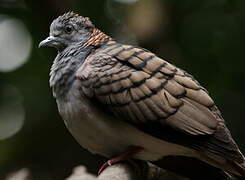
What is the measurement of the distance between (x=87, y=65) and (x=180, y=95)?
0.63 meters

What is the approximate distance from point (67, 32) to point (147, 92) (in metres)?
0.90

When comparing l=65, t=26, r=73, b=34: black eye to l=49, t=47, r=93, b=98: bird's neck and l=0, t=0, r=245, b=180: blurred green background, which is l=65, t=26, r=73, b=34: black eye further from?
l=0, t=0, r=245, b=180: blurred green background

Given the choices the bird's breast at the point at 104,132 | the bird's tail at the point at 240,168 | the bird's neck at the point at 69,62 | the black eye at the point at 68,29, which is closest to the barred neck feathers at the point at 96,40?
the bird's neck at the point at 69,62

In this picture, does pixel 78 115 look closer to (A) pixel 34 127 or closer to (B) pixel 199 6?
(A) pixel 34 127

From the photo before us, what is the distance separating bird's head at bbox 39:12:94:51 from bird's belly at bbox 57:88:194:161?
0.60 meters

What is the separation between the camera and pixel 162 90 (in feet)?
13.3

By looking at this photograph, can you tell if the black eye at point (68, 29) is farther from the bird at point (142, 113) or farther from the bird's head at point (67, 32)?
the bird at point (142, 113)

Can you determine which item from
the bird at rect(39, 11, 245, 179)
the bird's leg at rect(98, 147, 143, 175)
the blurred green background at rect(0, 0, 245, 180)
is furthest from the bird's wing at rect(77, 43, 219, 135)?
the blurred green background at rect(0, 0, 245, 180)

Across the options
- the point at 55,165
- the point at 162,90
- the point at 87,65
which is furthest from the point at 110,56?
A: the point at 55,165

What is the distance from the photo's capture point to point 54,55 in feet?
20.4

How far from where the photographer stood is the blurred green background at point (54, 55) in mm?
6184

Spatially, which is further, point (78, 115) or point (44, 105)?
point (44, 105)

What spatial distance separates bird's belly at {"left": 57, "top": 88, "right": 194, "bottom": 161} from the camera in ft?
13.3

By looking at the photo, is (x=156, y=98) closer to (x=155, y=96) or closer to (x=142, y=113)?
(x=155, y=96)
